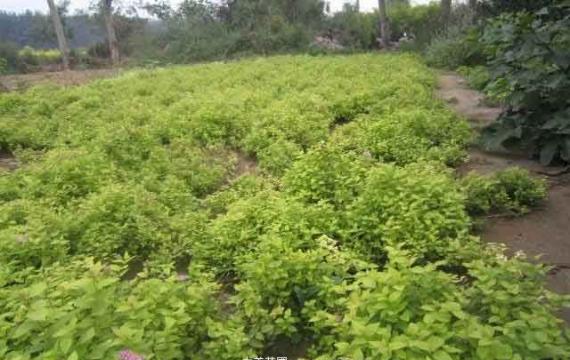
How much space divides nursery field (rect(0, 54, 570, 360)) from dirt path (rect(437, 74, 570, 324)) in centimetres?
15

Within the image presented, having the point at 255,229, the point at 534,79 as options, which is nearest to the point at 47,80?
the point at 255,229

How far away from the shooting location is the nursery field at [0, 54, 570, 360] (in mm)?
2014

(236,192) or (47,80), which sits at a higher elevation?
(47,80)

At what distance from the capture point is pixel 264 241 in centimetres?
299

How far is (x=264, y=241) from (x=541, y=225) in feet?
6.71

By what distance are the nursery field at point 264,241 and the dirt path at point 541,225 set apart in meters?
0.15

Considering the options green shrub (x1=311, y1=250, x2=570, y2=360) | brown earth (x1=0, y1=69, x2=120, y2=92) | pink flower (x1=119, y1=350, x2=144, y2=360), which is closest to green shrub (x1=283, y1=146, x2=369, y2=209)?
green shrub (x1=311, y1=250, x2=570, y2=360)

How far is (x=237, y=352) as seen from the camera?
7.25 ft

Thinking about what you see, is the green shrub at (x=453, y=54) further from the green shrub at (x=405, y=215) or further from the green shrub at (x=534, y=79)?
the green shrub at (x=405, y=215)

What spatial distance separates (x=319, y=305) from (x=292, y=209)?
2.86 feet

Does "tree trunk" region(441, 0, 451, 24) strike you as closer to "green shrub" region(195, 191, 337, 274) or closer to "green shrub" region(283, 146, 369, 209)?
"green shrub" region(283, 146, 369, 209)

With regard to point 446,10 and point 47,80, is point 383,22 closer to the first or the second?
point 446,10

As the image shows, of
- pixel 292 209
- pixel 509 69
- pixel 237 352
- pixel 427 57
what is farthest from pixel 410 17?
pixel 237 352

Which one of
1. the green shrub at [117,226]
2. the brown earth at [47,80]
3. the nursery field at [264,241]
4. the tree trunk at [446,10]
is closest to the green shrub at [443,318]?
the nursery field at [264,241]
